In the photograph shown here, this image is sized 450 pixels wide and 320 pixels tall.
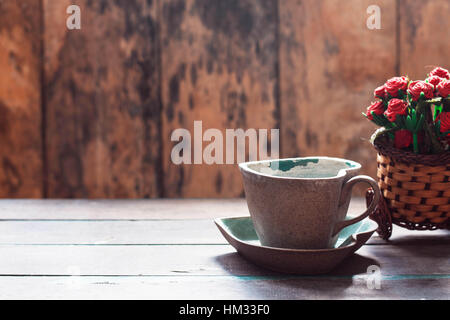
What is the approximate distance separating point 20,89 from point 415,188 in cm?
98

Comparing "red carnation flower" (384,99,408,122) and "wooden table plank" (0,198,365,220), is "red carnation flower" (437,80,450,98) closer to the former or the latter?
"red carnation flower" (384,99,408,122)

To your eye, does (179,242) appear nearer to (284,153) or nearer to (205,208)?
(205,208)

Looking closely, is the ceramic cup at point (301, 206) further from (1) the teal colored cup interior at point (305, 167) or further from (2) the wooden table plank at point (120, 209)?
(2) the wooden table plank at point (120, 209)

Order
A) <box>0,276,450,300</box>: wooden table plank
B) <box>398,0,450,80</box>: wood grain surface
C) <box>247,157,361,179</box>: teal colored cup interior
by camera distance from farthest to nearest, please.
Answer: <box>398,0,450,80</box>: wood grain surface < <box>247,157,361,179</box>: teal colored cup interior < <box>0,276,450,300</box>: wooden table plank

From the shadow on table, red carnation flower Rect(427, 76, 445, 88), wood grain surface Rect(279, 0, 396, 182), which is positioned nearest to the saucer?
the shadow on table

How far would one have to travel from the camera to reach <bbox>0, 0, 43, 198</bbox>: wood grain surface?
127cm

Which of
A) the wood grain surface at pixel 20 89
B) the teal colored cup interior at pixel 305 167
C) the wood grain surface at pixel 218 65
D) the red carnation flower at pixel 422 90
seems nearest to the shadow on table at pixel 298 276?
the teal colored cup interior at pixel 305 167

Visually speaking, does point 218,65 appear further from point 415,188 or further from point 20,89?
point 415,188

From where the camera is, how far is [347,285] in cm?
53

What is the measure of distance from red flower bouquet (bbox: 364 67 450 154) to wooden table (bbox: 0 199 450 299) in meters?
0.13

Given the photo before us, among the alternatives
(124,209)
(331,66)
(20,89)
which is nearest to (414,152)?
(124,209)

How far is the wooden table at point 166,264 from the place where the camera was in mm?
513

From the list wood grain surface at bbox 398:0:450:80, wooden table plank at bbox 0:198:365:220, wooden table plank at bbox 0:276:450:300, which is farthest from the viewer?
wood grain surface at bbox 398:0:450:80
